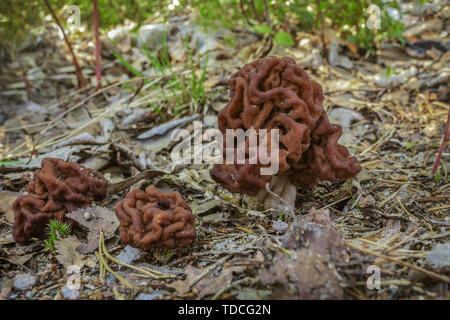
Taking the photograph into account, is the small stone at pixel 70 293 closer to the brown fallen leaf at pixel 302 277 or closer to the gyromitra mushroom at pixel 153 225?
the gyromitra mushroom at pixel 153 225

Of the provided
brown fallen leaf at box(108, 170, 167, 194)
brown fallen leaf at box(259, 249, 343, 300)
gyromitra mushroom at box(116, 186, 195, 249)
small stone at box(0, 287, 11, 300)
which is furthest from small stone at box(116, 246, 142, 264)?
brown fallen leaf at box(259, 249, 343, 300)

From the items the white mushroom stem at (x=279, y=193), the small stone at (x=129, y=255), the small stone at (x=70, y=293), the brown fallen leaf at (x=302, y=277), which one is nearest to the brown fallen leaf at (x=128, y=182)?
the small stone at (x=129, y=255)

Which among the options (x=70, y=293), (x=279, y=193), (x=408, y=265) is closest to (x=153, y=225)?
(x=70, y=293)

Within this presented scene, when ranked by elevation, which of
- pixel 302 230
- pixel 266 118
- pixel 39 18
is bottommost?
pixel 302 230

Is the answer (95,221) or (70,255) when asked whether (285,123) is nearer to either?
(95,221)

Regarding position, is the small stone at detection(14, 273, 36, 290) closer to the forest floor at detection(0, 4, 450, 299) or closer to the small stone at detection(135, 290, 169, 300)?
the forest floor at detection(0, 4, 450, 299)
